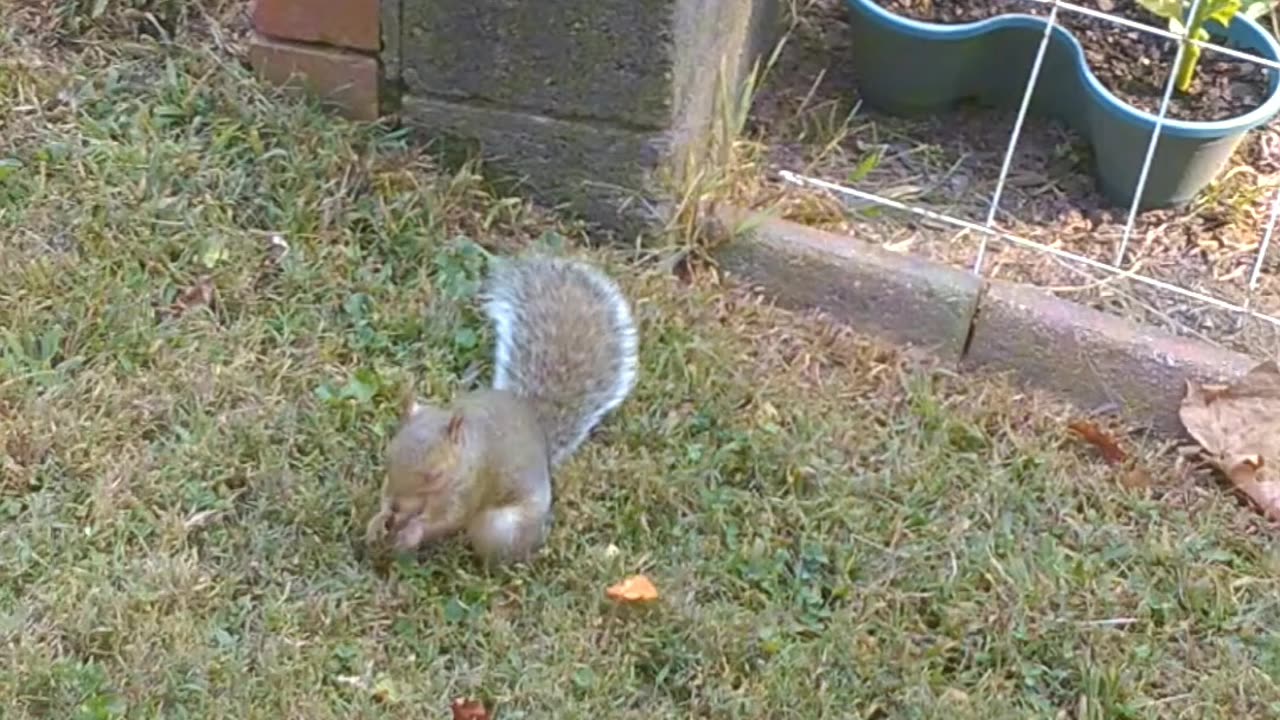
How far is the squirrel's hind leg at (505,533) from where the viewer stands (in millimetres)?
2656

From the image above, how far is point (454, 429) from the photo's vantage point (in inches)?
102

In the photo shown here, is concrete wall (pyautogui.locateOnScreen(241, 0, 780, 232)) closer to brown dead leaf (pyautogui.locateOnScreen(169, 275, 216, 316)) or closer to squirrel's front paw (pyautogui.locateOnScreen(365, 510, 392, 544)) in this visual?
brown dead leaf (pyautogui.locateOnScreen(169, 275, 216, 316))

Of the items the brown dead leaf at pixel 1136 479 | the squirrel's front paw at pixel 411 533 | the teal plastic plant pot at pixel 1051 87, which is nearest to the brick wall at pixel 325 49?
the teal plastic plant pot at pixel 1051 87

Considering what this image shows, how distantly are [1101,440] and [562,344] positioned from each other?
91 centimetres

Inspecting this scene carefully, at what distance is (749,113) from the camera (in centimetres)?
371

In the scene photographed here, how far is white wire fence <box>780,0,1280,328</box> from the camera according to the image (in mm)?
3377

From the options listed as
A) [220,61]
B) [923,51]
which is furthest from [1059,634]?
[220,61]

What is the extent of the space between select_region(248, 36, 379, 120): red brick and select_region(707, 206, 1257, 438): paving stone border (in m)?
0.65

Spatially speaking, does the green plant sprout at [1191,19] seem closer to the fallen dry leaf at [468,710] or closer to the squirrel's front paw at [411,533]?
the squirrel's front paw at [411,533]

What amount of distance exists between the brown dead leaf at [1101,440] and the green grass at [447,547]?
0.13 ft

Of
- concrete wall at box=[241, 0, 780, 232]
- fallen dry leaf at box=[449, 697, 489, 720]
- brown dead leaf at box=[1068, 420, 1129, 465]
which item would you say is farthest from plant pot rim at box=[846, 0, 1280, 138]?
fallen dry leaf at box=[449, 697, 489, 720]

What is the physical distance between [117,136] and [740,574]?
1387mm

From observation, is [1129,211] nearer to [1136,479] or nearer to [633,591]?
[1136,479]

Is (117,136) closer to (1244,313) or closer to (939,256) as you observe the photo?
(939,256)
